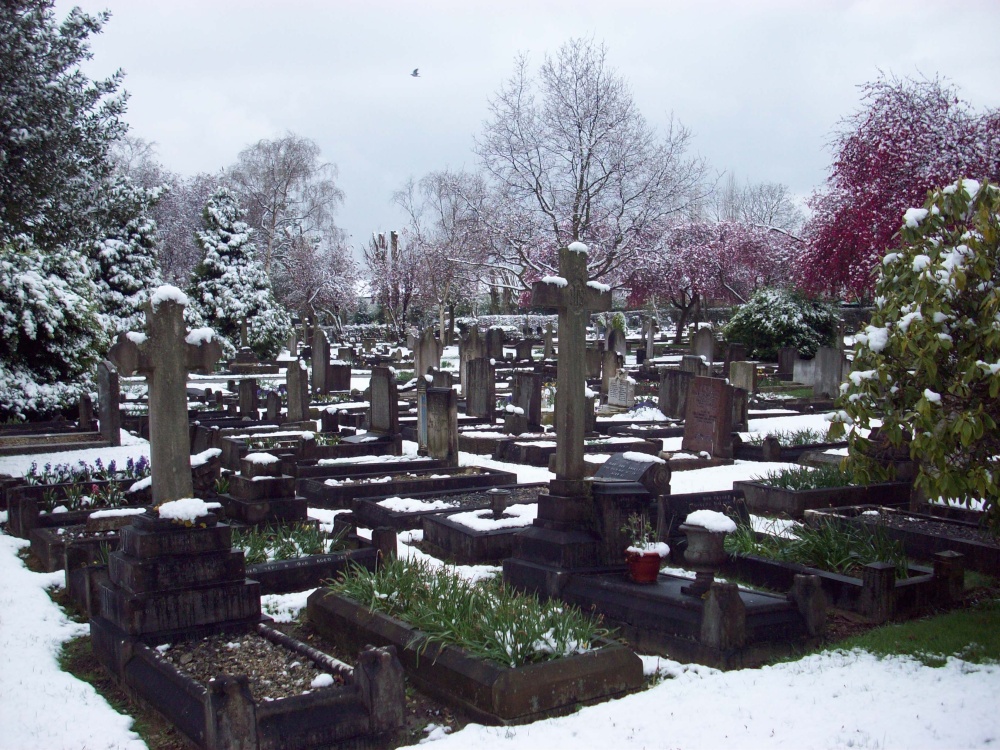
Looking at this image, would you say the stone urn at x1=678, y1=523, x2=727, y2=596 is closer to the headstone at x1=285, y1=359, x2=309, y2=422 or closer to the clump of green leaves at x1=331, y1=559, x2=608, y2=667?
the clump of green leaves at x1=331, y1=559, x2=608, y2=667

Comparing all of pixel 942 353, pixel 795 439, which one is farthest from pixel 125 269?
pixel 942 353

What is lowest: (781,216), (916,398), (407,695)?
(407,695)

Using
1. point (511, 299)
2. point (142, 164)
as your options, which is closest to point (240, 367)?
point (142, 164)

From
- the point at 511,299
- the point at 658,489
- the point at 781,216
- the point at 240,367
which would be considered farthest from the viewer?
the point at 781,216

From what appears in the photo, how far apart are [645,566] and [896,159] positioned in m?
15.7

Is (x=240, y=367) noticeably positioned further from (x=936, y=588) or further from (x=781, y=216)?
(x=781, y=216)

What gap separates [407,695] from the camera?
5.67 m

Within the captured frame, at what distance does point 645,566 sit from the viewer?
7027mm

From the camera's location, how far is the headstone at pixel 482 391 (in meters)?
19.5

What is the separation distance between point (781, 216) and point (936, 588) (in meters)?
73.2

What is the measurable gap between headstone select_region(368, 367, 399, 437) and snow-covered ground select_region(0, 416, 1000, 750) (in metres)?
9.29

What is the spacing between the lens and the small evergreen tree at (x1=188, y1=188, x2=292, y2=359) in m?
40.6

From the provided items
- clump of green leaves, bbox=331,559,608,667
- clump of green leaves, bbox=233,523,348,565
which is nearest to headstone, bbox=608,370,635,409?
clump of green leaves, bbox=233,523,348,565

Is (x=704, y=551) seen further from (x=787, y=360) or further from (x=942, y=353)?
(x=787, y=360)
